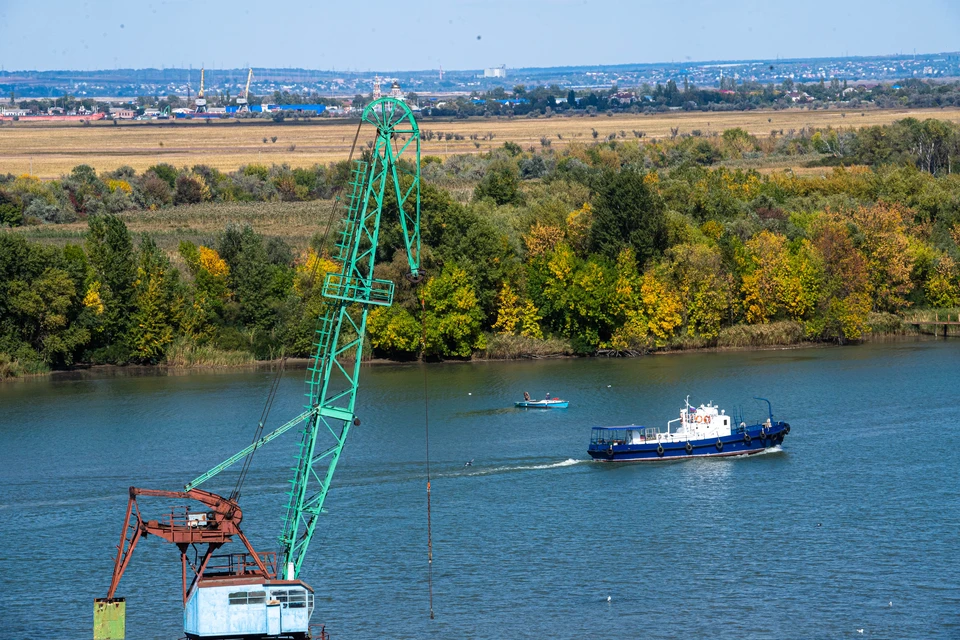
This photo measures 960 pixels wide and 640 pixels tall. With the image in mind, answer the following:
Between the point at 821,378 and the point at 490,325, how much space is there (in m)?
21.7

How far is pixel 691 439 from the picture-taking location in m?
59.2

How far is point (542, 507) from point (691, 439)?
11.5m

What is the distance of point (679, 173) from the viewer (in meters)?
115

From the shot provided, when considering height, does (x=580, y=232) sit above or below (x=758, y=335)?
above

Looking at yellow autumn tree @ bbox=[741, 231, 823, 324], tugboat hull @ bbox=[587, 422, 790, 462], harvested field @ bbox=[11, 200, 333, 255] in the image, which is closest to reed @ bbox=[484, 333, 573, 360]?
yellow autumn tree @ bbox=[741, 231, 823, 324]

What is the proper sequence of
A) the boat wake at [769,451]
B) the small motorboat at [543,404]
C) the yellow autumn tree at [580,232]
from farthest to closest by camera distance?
the yellow autumn tree at [580,232]
the small motorboat at [543,404]
the boat wake at [769,451]

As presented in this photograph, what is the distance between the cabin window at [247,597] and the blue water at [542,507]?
9.46 feet

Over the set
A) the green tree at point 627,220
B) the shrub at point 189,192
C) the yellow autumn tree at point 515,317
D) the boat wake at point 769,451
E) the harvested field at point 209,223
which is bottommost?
the boat wake at point 769,451

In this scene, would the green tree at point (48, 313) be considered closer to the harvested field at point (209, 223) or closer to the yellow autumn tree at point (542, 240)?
the harvested field at point (209, 223)

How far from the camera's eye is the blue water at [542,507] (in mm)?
39469

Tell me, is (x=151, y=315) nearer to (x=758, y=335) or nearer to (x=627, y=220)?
(x=627, y=220)

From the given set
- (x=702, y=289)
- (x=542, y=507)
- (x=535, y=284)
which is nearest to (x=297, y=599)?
(x=542, y=507)

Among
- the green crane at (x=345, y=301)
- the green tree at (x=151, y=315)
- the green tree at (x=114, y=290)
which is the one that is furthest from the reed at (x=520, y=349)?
the green crane at (x=345, y=301)

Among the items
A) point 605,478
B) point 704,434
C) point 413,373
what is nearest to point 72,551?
point 605,478
